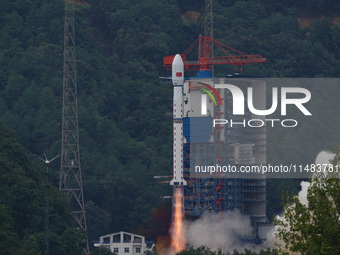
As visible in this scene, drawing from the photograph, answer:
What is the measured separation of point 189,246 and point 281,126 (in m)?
36.7

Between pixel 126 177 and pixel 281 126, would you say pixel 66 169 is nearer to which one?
pixel 126 177

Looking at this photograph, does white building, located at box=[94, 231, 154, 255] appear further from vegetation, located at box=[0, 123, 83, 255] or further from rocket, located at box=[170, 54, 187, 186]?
vegetation, located at box=[0, 123, 83, 255]

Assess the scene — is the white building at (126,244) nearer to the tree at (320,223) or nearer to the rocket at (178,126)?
the rocket at (178,126)

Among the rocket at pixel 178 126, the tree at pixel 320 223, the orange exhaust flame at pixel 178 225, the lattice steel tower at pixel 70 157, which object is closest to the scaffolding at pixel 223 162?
the rocket at pixel 178 126

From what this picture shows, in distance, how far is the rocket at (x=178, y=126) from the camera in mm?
159875

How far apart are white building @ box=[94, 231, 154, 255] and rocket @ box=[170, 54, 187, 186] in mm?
6281

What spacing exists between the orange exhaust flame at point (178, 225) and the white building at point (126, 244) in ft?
7.00

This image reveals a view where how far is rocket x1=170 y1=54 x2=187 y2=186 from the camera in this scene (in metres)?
160

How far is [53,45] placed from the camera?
198375 millimetres

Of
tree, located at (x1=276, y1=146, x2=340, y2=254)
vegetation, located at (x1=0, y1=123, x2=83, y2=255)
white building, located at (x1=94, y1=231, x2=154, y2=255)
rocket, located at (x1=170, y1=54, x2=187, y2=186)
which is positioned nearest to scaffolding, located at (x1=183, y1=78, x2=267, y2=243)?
rocket, located at (x1=170, y1=54, x2=187, y2=186)

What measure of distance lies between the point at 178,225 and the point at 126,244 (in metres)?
5.08

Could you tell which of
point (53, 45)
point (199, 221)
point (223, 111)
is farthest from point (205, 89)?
point (53, 45)

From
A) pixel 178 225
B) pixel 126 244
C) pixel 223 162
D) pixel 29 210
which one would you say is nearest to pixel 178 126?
pixel 223 162

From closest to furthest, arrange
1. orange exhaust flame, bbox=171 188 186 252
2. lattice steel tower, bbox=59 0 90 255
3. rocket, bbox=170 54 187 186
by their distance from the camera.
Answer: lattice steel tower, bbox=59 0 90 255 → orange exhaust flame, bbox=171 188 186 252 → rocket, bbox=170 54 187 186
